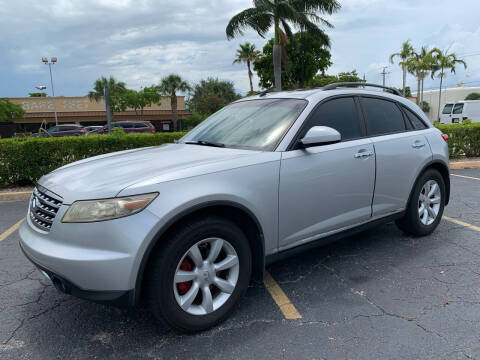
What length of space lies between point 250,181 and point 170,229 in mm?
677

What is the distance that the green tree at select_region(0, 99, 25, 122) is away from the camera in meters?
41.2

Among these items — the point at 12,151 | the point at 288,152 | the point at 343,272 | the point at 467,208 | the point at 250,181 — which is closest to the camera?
the point at 250,181

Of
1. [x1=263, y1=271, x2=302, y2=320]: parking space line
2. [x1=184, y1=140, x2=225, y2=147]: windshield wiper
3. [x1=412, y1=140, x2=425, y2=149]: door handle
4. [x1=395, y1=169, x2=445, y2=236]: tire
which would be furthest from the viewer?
[x1=395, y1=169, x2=445, y2=236]: tire

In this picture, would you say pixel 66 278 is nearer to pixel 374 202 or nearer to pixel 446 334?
pixel 446 334

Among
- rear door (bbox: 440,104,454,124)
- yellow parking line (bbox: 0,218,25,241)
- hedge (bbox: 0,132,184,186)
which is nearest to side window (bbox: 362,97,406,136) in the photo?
yellow parking line (bbox: 0,218,25,241)

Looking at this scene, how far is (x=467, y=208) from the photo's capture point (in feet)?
19.0

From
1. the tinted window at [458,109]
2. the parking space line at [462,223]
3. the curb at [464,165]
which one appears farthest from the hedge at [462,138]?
the tinted window at [458,109]

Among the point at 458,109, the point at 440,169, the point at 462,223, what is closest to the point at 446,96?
the point at 458,109

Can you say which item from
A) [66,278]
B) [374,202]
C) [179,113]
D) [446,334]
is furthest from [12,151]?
[179,113]

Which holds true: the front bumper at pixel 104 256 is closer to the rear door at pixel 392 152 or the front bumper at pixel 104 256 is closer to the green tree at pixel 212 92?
the rear door at pixel 392 152

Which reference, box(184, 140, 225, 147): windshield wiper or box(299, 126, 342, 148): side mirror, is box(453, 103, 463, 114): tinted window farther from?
box(184, 140, 225, 147): windshield wiper

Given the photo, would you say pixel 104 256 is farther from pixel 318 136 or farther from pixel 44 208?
pixel 318 136

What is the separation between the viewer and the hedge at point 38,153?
8211mm

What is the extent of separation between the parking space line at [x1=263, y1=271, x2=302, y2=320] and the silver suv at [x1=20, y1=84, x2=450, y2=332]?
38cm
